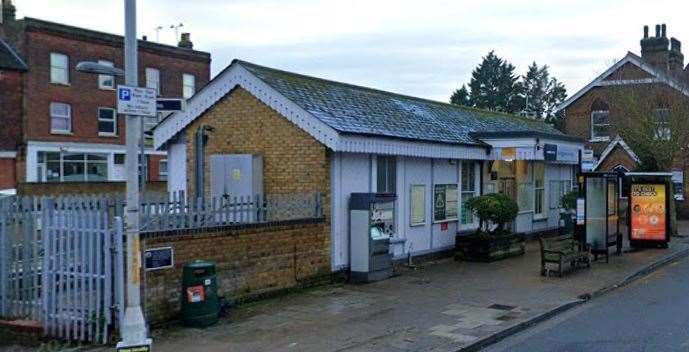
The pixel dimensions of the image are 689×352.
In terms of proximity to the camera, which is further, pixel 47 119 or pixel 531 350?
pixel 47 119

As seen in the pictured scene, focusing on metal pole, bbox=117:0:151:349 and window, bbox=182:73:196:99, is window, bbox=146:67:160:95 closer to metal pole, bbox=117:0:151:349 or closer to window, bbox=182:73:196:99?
window, bbox=182:73:196:99

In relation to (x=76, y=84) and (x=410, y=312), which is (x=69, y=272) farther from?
(x=76, y=84)

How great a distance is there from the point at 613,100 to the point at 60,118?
93.9 ft

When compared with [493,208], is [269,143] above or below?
above

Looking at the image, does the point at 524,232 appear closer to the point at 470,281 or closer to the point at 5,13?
the point at 470,281

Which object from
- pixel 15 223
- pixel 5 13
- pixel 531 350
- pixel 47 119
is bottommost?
pixel 531 350

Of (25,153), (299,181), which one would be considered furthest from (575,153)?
(25,153)

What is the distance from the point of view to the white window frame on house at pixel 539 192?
2320cm

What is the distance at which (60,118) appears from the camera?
38281 mm

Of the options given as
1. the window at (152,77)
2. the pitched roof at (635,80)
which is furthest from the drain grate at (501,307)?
the window at (152,77)

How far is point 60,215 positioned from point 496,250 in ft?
38.0

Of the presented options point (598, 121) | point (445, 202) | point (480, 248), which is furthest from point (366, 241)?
point (598, 121)

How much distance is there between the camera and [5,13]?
120 ft

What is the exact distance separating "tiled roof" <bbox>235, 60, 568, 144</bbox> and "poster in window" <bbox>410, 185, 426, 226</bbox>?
49.5 inches
